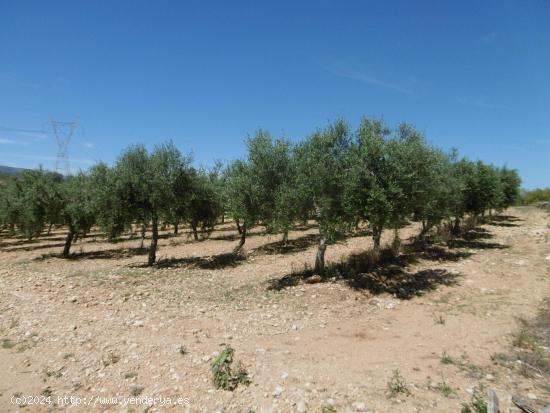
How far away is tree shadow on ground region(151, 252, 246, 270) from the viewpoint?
789 inches

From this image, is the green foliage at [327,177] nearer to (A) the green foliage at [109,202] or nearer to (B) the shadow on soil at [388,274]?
(B) the shadow on soil at [388,274]

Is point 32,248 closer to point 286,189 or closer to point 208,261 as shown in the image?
point 208,261

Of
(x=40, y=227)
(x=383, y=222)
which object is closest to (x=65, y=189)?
(x=40, y=227)

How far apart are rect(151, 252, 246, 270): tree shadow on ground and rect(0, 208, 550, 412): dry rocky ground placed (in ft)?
1.04

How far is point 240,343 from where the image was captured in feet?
29.5

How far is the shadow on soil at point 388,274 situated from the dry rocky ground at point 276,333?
13cm

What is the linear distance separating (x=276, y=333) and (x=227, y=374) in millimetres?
3332

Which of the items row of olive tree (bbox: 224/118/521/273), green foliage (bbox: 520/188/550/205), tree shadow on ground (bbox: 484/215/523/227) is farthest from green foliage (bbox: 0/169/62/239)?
green foliage (bbox: 520/188/550/205)

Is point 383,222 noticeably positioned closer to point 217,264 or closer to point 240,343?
point 240,343

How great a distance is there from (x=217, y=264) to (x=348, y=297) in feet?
33.5

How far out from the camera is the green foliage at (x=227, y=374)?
21.8ft

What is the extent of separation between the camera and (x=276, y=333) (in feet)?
32.6

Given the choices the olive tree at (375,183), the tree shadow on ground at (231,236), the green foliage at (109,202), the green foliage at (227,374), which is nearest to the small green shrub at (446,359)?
the green foliage at (227,374)

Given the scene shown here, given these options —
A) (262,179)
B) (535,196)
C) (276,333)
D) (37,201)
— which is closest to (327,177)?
(262,179)
